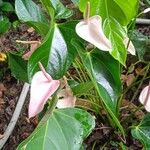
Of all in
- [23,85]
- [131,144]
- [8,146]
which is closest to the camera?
[131,144]

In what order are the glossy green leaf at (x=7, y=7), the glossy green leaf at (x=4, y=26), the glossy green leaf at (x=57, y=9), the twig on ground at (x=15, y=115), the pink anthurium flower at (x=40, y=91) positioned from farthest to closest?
the glossy green leaf at (x=7, y=7)
the glossy green leaf at (x=4, y=26)
the twig on ground at (x=15, y=115)
the glossy green leaf at (x=57, y=9)
the pink anthurium flower at (x=40, y=91)

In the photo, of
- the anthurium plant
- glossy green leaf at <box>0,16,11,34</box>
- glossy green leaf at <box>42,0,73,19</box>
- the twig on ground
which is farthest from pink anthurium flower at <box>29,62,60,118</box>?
glossy green leaf at <box>0,16,11,34</box>

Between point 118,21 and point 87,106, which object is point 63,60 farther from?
point 87,106

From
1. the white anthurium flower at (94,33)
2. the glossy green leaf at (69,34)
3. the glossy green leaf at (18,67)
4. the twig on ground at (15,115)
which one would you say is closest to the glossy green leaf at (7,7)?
the twig on ground at (15,115)

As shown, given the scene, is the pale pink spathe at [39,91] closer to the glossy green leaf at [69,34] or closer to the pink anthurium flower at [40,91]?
the pink anthurium flower at [40,91]

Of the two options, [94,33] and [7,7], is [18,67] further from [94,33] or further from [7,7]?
[7,7]

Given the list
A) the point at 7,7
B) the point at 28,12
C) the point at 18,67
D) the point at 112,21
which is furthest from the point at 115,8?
the point at 7,7

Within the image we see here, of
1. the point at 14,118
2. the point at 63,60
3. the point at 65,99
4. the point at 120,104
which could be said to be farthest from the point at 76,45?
the point at 14,118
